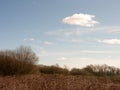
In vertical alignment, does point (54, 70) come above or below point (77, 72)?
above

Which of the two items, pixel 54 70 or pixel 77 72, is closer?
pixel 54 70

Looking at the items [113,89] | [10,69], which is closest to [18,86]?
[113,89]

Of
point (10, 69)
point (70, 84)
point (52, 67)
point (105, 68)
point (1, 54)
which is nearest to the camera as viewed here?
point (70, 84)

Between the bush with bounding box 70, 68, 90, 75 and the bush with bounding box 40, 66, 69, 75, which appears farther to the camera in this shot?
the bush with bounding box 70, 68, 90, 75

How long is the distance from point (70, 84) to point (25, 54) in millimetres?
28602

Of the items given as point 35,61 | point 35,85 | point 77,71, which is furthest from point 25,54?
point 35,85

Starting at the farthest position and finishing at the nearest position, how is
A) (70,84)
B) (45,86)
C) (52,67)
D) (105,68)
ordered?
(105,68) < (52,67) < (70,84) < (45,86)

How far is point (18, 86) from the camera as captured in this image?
9.19m

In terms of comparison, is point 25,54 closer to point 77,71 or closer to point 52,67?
point 52,67

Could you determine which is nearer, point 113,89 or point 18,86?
point 18,86

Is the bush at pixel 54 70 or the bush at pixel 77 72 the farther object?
the bush at pixel 77 72

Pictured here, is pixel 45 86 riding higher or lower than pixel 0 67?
lower

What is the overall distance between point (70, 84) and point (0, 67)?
81.1ft

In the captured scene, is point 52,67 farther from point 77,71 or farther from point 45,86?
point 45,86
